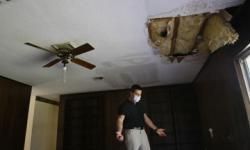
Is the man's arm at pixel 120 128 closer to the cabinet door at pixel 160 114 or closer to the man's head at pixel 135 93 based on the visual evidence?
the man's head at pixel 135 93

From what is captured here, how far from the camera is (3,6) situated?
6.24ft

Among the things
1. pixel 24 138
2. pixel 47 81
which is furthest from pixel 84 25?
pixel 24 138

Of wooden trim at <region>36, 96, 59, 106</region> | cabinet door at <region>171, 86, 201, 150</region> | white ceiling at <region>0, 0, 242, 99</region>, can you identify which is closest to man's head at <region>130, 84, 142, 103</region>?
white ceiling at <region>0, 0, 242, 99</region>

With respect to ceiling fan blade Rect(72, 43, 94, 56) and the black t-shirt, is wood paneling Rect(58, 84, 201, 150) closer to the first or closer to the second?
the black t-shirt

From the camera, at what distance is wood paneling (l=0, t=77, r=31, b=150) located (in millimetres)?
3914

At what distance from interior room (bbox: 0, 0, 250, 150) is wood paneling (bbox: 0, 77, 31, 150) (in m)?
0.02

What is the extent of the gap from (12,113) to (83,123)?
1761 millimetres

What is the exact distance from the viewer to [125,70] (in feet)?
12.9

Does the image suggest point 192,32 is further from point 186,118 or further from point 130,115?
point 186,118

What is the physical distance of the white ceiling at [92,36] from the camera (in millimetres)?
1979

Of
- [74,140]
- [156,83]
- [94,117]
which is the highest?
[156,83]

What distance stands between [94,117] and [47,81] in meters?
1.60

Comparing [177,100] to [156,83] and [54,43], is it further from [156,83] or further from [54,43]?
[54,43]

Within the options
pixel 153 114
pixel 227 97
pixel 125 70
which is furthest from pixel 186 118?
pixel 227 97
